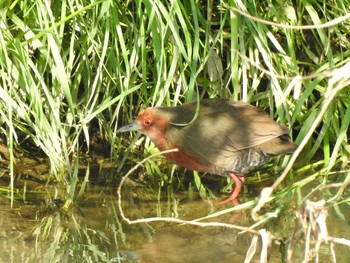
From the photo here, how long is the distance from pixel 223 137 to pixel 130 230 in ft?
2.61

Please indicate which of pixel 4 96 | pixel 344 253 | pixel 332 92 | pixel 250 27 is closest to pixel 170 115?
pixel 250 27

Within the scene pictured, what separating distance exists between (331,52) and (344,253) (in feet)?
4.10

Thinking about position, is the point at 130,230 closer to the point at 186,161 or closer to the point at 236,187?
the point at 186,161

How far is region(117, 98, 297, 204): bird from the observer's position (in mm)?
4387

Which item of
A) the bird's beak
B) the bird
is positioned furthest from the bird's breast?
the bird's beak

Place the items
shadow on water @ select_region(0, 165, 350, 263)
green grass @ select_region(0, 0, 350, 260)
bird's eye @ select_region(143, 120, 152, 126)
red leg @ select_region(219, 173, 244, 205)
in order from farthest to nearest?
bird's eye @ select_region(143, 120, 152, 126)
red leg @ select_region(219, 173, 244, 205)
green grass @ select_region(0, 0, 350, 260)
shadow on water @ select_region(0, 165, 350, 263)

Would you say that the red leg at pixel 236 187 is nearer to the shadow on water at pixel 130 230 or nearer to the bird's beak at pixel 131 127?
the shadow on water at pixel 130 230

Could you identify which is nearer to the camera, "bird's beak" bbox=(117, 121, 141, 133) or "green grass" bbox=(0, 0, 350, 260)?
"green grass" bbox=(0, 0, 350, 260)

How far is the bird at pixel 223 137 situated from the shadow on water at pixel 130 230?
17cm

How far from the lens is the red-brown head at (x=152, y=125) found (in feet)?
14.8

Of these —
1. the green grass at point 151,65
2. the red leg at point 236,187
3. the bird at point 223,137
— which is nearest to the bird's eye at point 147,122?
the bird at point 223,137

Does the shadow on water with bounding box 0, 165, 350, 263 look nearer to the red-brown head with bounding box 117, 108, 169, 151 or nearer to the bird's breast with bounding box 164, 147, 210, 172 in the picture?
the bird's breast with bounding box 164, 147, 210, 172

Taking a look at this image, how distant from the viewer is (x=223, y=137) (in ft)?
14.6

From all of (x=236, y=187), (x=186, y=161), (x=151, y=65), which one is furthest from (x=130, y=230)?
(x=151, y=65)
